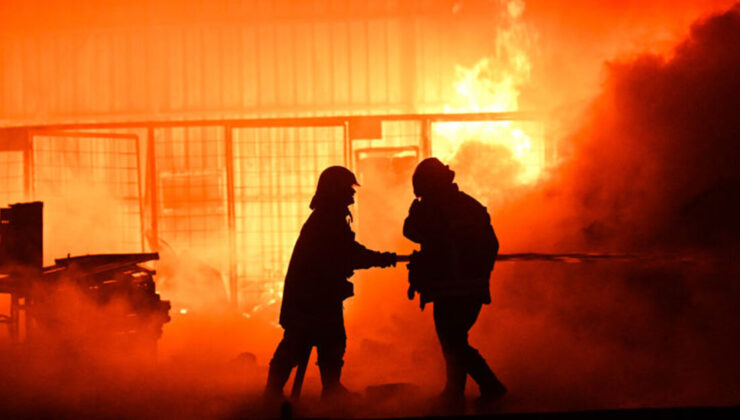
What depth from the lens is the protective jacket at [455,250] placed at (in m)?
5.97

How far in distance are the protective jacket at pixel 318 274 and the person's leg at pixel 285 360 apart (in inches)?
4.0

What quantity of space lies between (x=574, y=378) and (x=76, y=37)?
1139 centimetres

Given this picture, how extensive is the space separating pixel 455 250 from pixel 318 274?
115 centimetres

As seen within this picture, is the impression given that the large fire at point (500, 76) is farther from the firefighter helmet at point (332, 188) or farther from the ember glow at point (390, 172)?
the firefighter helmet at point (332, 188)

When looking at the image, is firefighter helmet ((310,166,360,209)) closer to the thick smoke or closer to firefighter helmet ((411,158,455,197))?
firefighter helmet ((411,158,455,197))

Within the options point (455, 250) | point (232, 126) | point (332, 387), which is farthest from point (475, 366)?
point (232, 126)

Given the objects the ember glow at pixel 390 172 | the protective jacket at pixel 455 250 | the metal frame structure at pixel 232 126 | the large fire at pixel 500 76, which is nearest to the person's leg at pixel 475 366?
the protective jacket at pixel 455 250

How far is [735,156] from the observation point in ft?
25.2

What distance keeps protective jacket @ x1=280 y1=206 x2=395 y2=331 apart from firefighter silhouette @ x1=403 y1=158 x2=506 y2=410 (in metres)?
0.68

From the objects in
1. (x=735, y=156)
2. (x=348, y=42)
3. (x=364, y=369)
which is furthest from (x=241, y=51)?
(x=735, y=156)

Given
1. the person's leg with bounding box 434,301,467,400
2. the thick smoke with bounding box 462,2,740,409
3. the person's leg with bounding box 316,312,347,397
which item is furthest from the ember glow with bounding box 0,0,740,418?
the person's leg with bounding box 434,301,467,400

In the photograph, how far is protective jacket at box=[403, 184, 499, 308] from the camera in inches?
235

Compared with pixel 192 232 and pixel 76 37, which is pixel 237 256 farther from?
pixel 76 37

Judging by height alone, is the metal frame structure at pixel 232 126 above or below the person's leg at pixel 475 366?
above
